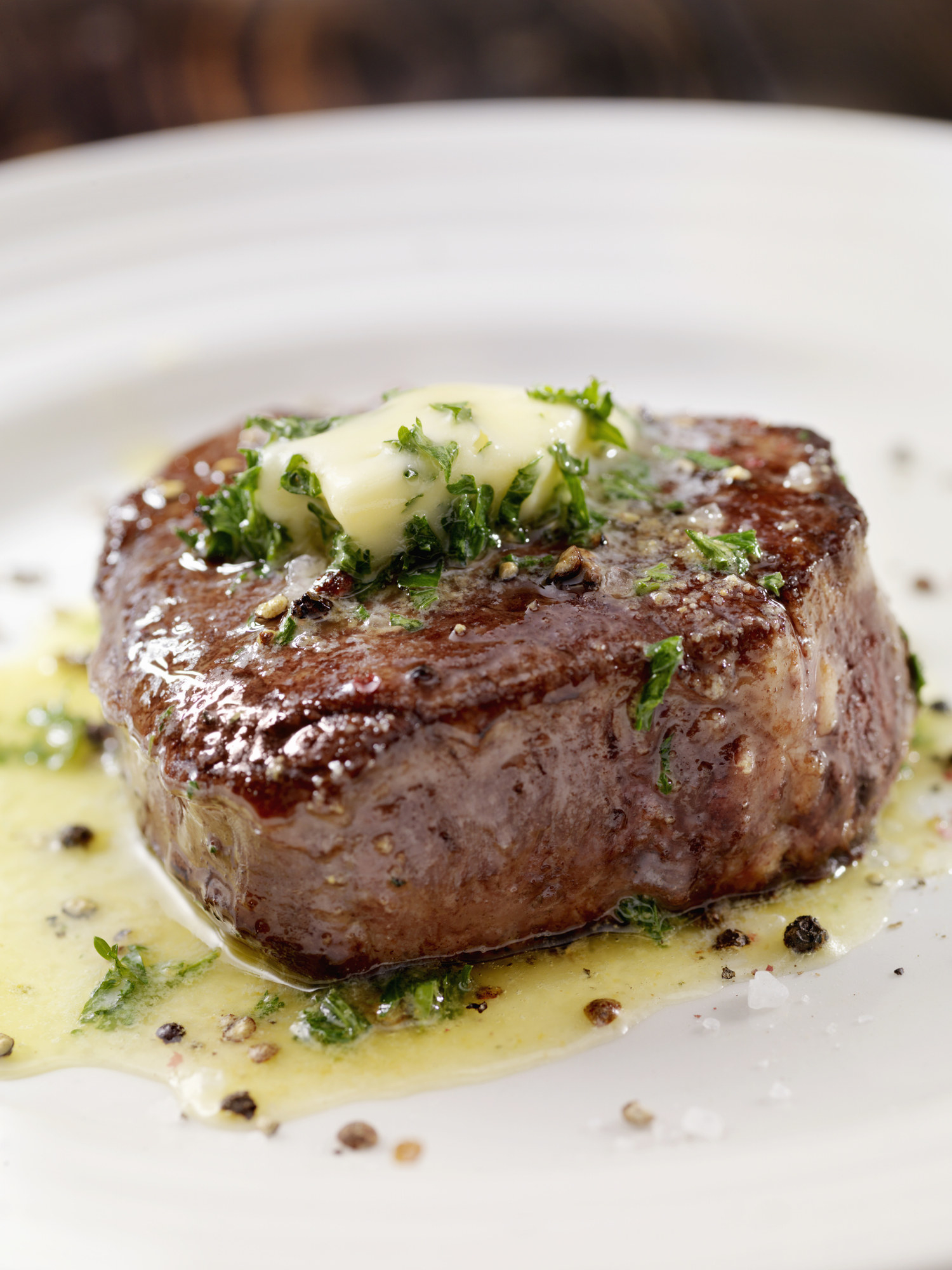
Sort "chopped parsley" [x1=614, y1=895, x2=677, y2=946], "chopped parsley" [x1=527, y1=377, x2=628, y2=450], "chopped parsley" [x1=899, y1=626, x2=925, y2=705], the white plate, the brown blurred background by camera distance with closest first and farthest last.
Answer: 1. "chopped parsley" [x1=614, y1=895, x2=677, y2=946]
2. "chopped parsley" [x1=527, y1=377, x2=628, y2=450]
3. "chopped parsley" [x1=899, y1=626, x2=925, y2=705]
4. the white plate
5. the brown blurred background

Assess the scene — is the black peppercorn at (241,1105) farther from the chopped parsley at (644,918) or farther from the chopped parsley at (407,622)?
the chopped parsley at (407,622)

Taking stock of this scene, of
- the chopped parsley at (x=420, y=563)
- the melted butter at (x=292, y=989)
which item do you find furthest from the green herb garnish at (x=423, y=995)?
the chopped parsley at (x=420, y=563)

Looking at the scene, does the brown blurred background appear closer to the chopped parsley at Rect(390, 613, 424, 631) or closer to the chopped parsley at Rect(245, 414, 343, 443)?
the chopped parsley at Rect(245, 414, 343, 443)

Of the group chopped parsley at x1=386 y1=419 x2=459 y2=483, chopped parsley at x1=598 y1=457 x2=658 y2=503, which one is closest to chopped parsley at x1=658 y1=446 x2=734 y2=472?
chopped parsley at x1=598 y1=457 x2=658 y2=503

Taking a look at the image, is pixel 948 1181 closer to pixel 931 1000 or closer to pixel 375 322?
pixel 931 1000

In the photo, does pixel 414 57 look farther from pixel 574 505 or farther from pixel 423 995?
pixel 423 995

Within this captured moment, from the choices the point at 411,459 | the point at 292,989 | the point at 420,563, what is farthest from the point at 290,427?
the point at 292,989
